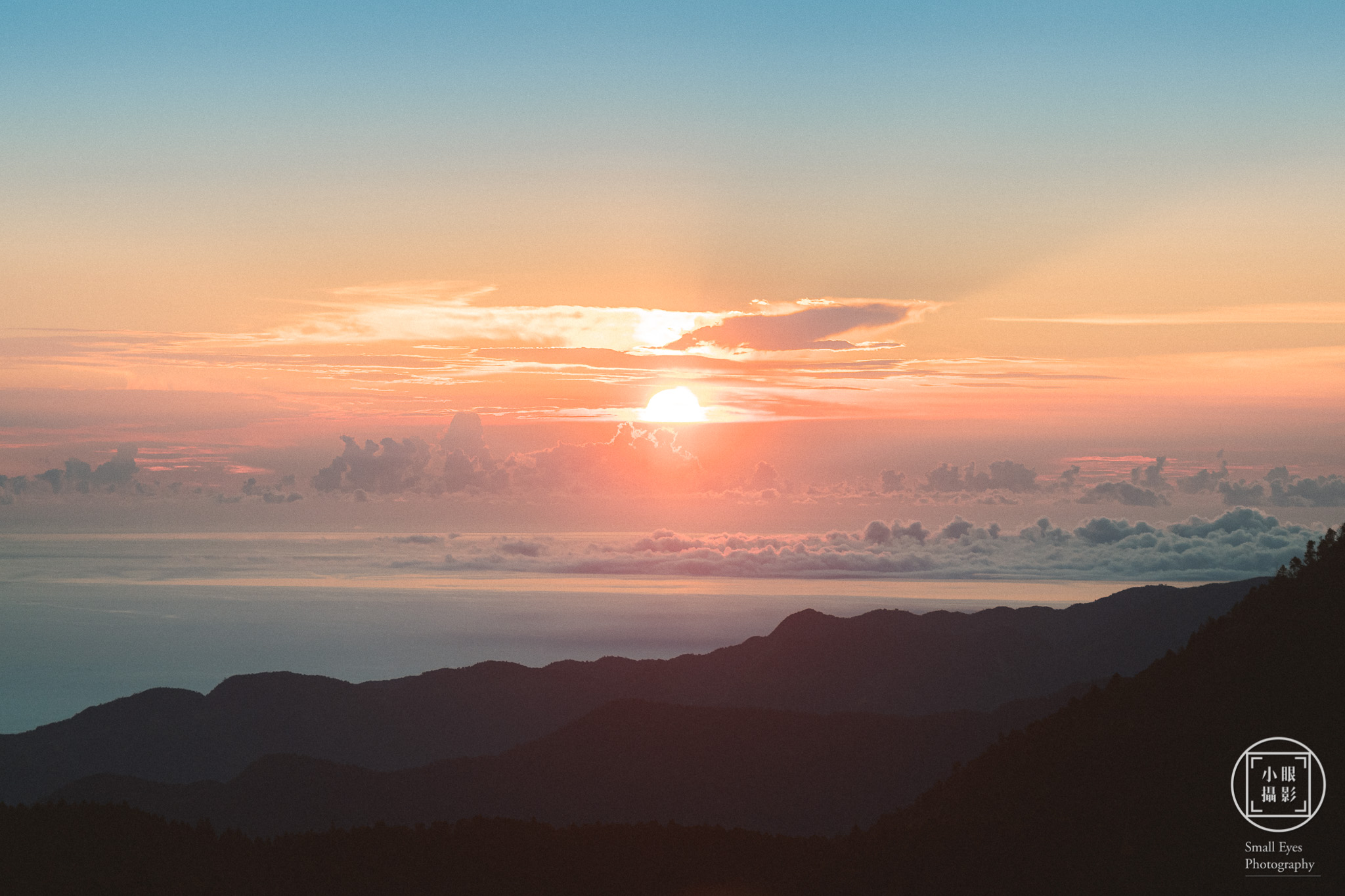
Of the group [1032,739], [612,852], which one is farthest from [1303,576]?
[612,852]

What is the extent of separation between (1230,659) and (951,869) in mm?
45730

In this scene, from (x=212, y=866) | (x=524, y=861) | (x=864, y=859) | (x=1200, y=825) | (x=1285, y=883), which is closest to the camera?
(x=1285, y=883)

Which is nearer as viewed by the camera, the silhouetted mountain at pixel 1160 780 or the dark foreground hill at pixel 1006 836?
the silhouetted mountain at pixel 1160 780

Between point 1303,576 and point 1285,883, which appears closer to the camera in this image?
point 1285,883

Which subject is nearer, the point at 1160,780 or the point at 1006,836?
the point at 1160,780

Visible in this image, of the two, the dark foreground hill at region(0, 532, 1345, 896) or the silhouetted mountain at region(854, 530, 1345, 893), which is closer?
the silhouetted mountain at region(854, 530, 1345, 893)

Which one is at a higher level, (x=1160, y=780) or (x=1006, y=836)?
(x=1160, y=780)

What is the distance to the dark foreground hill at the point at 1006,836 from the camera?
10562cm

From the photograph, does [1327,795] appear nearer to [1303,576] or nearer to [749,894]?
[1303,576]

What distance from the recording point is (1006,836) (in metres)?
116

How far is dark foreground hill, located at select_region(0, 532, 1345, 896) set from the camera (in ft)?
347

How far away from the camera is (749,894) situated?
130875mm

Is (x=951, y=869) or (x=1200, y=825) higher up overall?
(x=1200, y=825)

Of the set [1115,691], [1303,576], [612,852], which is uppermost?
[1303,576]
